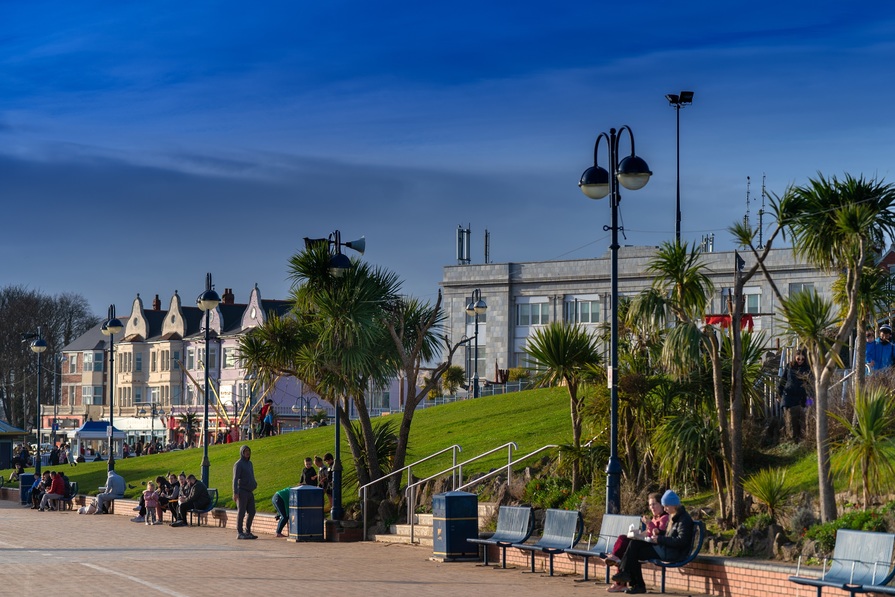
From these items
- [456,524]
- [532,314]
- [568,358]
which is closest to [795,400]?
[568,358]

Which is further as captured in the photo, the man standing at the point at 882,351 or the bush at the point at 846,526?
the man standing at the point at 882,351

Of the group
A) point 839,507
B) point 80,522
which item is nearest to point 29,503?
point 80,522

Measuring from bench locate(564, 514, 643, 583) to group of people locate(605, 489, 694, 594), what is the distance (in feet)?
1.36

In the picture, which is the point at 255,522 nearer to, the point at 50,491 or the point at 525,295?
the point at 50,491

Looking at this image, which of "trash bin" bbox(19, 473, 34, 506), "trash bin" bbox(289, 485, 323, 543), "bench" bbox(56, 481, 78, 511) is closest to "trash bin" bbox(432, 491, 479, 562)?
"trash bin" bbox(289, 485, 323, 543)

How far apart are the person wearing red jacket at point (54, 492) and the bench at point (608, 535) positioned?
84.3 feet

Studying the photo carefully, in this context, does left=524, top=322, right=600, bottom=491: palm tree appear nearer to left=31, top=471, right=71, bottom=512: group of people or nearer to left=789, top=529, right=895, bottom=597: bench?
left=789, top=529, right=895, bottom=597: bench

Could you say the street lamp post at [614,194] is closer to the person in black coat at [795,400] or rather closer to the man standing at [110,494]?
the person in black coat at [795,400]

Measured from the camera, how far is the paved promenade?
1590 cm

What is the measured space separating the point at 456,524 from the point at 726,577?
5596mm

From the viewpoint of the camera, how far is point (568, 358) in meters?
22.3

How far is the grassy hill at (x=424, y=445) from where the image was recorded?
1219 inches

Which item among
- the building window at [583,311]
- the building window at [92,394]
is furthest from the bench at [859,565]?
the building window at [92,394]

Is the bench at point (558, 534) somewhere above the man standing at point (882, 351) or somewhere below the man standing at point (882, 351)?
below
